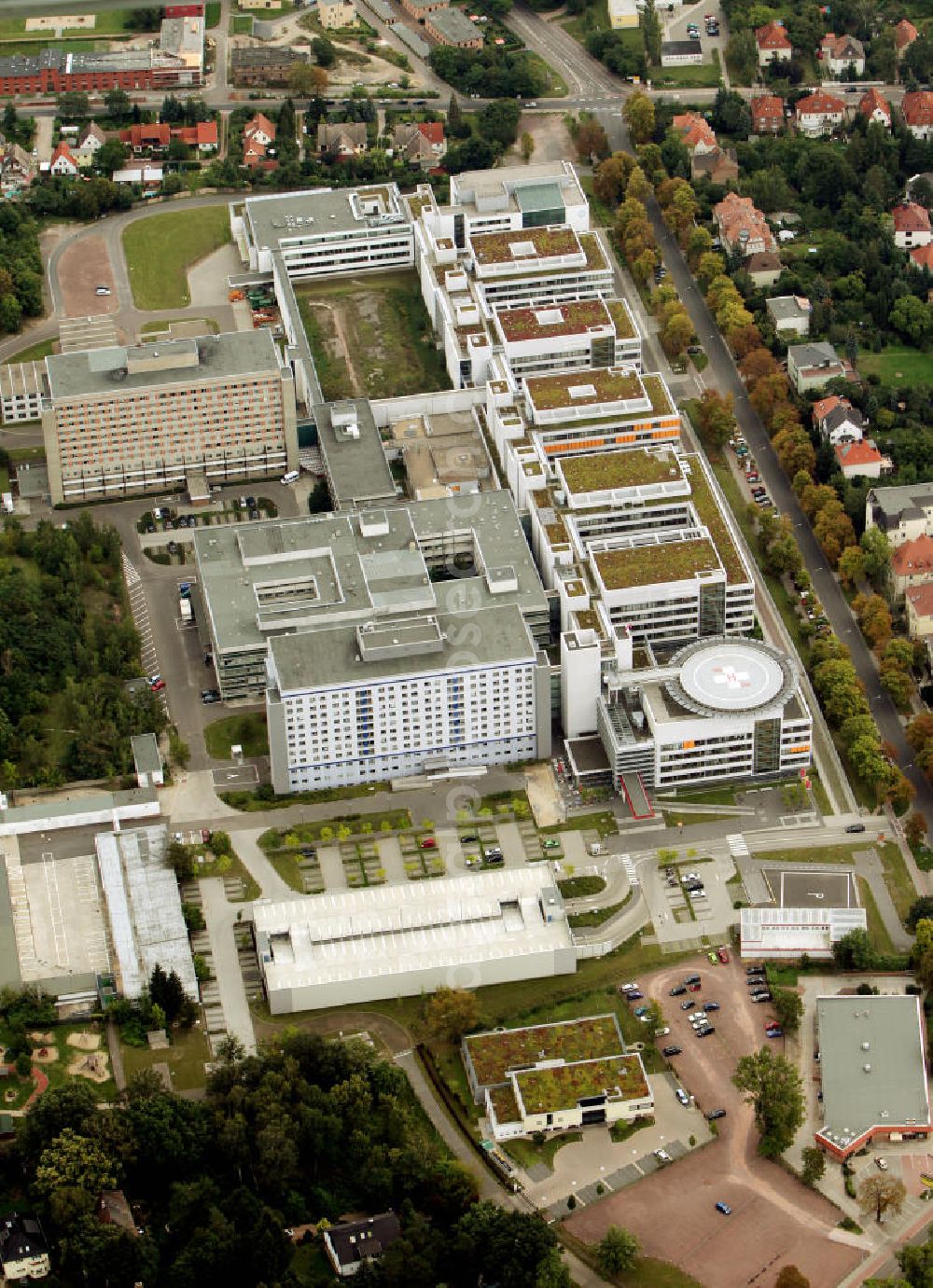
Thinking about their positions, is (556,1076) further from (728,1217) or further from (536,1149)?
(728,1217)

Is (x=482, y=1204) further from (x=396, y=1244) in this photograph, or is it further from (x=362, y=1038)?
(x=362, y=1038)

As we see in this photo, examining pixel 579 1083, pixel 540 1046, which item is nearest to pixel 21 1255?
pixel 540 1046

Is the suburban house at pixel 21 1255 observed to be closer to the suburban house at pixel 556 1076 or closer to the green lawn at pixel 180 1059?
the green lawn at pixel 180 1059

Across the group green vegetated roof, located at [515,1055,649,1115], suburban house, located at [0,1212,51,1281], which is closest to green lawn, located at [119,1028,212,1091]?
suburban house, located at [0,1212,51,1281]

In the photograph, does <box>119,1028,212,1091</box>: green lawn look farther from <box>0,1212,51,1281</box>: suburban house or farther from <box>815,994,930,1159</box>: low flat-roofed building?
<box>815,994,930,1159</box>: low flat-roofed building

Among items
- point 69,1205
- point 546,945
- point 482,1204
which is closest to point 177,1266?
point 69,1205

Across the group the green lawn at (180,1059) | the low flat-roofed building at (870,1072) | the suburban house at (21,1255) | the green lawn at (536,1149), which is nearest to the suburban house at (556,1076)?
the green lawn at (536,1149)
